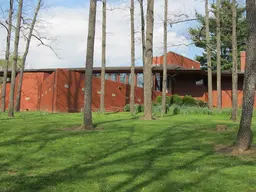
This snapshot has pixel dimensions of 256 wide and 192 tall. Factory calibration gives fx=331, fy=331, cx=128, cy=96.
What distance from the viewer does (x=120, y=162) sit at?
7.33m

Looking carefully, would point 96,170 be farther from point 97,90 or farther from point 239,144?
point 97,90

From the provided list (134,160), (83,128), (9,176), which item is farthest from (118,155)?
(83,128)

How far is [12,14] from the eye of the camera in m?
24.5

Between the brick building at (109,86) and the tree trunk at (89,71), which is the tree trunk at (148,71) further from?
the brick building at (109,86)

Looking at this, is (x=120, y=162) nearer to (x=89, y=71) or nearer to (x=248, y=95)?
(x=248, y=95)

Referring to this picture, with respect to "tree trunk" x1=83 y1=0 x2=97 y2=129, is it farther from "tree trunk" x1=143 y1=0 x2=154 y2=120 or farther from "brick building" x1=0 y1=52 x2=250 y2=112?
"brick building" x1=0 y1=52 x2=250 y2=112

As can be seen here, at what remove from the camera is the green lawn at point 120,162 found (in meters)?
5.69

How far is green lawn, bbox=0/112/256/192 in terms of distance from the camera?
5.69 meters

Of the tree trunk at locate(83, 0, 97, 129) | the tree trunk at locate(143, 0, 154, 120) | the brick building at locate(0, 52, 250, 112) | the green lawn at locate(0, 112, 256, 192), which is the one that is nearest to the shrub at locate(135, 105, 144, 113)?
the brick building at locate(0, 52, 250, 112)

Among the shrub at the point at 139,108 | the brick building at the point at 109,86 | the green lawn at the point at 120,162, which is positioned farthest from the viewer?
the shrub at the point at 139,108

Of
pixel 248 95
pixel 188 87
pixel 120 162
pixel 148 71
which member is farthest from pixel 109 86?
pixel 120 162

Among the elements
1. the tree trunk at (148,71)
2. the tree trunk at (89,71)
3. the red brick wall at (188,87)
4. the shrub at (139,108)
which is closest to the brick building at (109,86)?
the red brick wall at (188,87)

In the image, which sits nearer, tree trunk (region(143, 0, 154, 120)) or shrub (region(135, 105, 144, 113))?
tree trunk (region(143, 0, 154, 120))

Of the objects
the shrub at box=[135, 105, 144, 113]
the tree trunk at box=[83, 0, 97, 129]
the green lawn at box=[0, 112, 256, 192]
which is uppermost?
the tree trunk at box=[83, 0, 97, 129]
